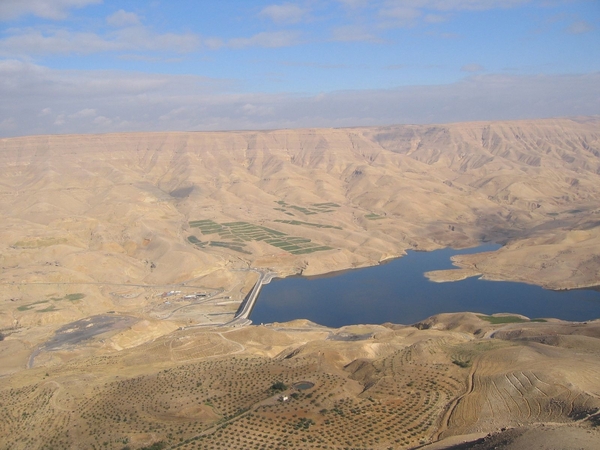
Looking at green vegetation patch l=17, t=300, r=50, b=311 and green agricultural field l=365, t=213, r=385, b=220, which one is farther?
green agricultural field l=365, t=213, r=385, b=220

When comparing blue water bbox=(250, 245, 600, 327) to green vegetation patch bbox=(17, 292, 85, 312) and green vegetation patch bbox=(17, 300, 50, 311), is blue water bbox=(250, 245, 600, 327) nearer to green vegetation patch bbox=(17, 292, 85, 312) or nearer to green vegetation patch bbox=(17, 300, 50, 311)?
green vegetation patch bbox=(17, 292, 85, 312)

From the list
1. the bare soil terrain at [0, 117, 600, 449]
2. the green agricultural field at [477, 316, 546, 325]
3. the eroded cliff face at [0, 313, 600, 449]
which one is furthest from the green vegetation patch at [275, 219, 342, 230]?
the eroded cliff face at [0, 313, 600, 449]

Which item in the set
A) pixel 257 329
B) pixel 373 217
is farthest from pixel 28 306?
pixel 373 217

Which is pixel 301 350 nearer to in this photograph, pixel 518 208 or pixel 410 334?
pixel 410 334

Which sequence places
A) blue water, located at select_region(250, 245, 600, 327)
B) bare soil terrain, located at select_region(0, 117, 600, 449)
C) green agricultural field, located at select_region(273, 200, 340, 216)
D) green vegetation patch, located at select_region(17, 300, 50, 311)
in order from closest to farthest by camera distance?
bare soil terrain, located at select_region(0, 117, 600, 449), green vegetation patch, located at select_region(17, 300, 50, 311), blue water, located at select_region(250, 245, 600, 327), green agricultural field, located at select_region(273, 200, 340, 216)

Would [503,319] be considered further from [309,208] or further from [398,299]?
[309,208]

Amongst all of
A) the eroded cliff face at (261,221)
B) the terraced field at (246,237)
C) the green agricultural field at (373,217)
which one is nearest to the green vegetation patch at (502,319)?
the eroded cliff face at (261,221)

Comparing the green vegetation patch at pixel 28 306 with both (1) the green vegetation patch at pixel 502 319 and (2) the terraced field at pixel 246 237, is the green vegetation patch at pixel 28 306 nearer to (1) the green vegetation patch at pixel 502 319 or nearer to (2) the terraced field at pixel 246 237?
(2) the terraced field at pixel 246 237
